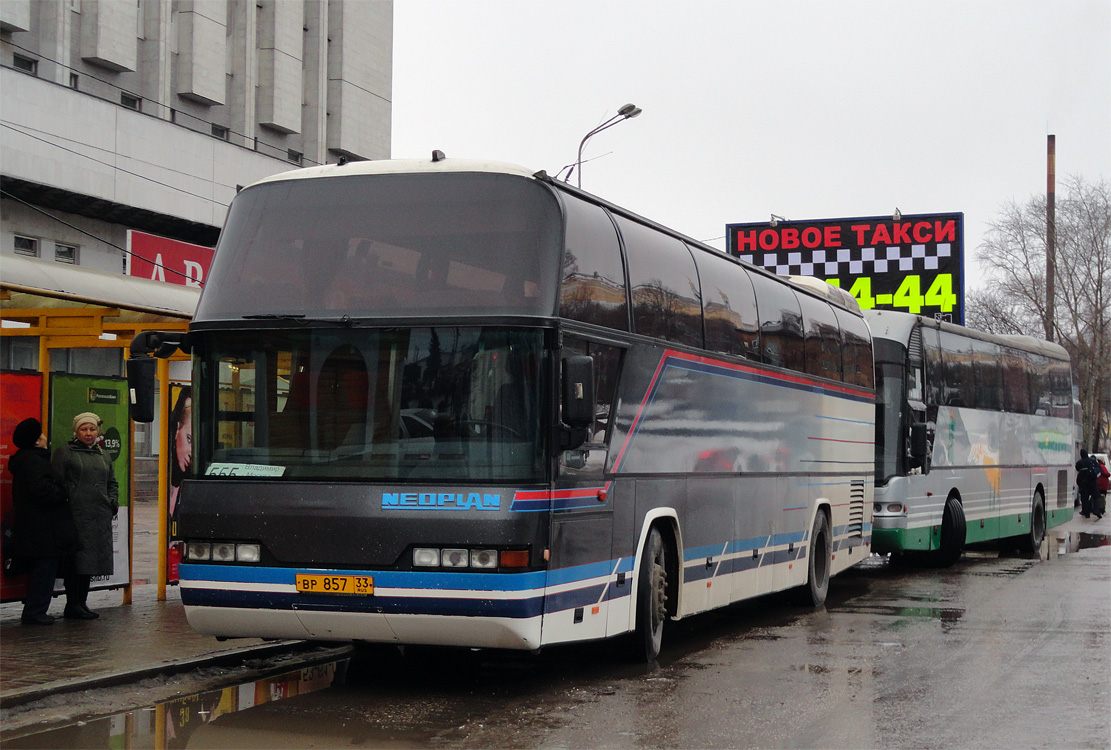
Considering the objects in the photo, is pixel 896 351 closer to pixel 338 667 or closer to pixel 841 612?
pixel 841 612

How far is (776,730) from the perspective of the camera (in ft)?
25.3

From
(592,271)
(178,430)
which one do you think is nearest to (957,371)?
(178,430)

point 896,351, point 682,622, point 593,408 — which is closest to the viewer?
point 593,408

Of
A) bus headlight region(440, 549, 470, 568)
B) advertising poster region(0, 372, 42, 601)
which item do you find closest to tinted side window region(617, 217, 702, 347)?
bus headlight region(440, 549, 470, 568)

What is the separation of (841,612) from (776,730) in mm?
6852

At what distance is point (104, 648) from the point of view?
996 centimetres

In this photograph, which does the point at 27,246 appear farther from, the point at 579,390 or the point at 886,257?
the point at 579,390

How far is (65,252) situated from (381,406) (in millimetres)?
22482

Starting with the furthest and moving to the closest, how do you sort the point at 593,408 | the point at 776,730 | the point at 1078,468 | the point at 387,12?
the point at 387,12, the point at 1078,468, the point at 593,408, the point at 776,730

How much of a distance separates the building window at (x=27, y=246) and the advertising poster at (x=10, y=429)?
17476 millimetres

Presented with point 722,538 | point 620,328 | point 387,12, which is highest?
point 387,12

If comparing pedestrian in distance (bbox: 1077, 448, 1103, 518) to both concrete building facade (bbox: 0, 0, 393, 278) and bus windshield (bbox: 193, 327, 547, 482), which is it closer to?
concrete building facade (bbox: 0, 0, 393, 278)

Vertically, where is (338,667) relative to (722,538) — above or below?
below

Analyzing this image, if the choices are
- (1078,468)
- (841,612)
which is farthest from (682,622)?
(1078,468)
